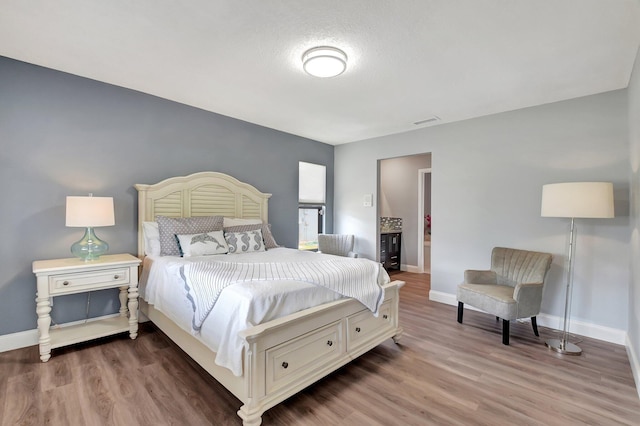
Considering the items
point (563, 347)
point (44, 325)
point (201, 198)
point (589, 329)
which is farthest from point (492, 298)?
point (44, 325)

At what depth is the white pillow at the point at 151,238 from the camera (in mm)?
3141

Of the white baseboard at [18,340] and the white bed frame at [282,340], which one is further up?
the white bed frame at [282,340]

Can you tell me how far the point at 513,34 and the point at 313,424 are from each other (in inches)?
113

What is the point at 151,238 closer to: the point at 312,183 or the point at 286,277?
the point at 286,277

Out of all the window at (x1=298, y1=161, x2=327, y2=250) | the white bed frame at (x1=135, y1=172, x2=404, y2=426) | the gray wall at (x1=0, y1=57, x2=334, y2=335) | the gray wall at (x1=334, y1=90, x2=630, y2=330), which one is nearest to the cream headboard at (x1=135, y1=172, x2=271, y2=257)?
the white bed frame at (x1=135, y1=172, x2=404, y2=426)

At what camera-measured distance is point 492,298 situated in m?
2.96

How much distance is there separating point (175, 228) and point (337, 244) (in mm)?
2482

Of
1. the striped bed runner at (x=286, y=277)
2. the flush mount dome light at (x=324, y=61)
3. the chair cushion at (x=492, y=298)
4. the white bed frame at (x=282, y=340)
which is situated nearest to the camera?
the white bed frame at (x=282, y=340)

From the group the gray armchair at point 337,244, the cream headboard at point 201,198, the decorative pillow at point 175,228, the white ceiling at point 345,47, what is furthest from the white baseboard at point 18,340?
the gray armchair at point 337,244

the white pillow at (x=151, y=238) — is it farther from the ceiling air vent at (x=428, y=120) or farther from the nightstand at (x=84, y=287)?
the ceiling air vent at (x=428, y=120)

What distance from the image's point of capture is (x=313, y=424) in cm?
177

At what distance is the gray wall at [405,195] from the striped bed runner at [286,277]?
12.3 ft

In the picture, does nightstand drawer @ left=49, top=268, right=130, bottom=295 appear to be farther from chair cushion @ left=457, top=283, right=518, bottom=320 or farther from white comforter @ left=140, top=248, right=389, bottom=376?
chair cushion @ left=457, top=283, right=518, bottom=320

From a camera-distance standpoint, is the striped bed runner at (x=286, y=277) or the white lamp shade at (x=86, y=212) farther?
the white lamp shade at (x=86, y=212)
